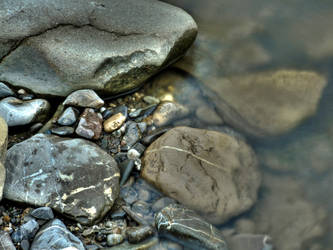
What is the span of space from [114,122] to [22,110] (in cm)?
84

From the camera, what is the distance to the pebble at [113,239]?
319cm

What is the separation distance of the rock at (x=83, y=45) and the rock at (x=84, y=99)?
0.10 m

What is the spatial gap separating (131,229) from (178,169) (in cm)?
66

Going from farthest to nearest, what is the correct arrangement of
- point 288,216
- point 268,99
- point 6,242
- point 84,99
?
point 268,99, point 84,99, point 288,216, point 6,242

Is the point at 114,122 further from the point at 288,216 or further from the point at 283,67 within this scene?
the point at 283,67

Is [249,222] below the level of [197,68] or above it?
below

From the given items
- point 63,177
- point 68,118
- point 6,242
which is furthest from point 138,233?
point 68,118

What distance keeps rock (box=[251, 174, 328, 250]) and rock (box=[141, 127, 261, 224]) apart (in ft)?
0.40

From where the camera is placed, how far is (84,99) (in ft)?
12.9

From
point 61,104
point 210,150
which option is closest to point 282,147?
point 210,150

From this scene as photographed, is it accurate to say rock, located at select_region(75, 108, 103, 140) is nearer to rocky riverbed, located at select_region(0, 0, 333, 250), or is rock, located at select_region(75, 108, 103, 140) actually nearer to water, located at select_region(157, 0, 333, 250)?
rocky riverbed, located at select_region(0, 0, 333, 250)

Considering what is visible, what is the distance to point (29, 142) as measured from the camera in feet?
11.4

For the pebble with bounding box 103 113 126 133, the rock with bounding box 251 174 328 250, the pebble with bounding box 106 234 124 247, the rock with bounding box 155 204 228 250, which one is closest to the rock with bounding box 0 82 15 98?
the pebble with bounding box 103 113 126 133

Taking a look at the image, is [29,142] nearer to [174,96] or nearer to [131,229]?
[131,229]
